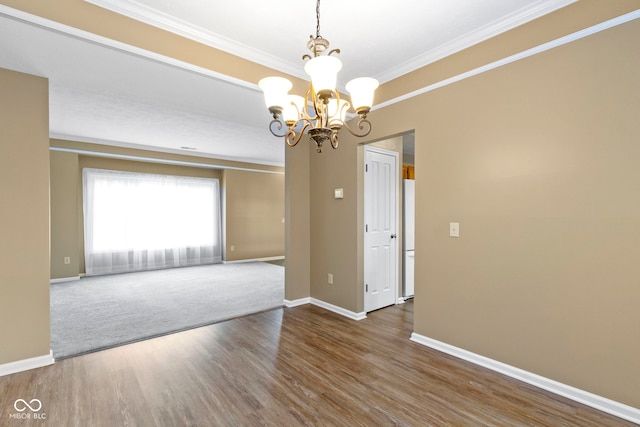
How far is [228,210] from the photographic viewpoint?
307 inches

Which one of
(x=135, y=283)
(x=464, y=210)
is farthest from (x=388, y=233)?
(x=135, y=283)

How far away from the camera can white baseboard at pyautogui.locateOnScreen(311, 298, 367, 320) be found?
12.0 feet

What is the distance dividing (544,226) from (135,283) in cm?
621

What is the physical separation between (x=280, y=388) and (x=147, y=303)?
9.98 feet

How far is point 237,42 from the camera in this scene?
2.64m

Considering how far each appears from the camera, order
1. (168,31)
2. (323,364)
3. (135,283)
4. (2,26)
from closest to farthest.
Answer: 1. (2,26)
2. (168,31)
3. (323,364)
4. (135,283)

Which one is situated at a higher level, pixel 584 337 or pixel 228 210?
pixel 228 210

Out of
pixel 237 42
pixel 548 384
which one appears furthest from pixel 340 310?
pixel 237 42

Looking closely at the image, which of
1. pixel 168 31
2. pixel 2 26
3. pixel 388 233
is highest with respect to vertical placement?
pixel 168 31

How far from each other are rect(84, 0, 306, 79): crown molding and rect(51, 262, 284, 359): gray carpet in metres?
2.92

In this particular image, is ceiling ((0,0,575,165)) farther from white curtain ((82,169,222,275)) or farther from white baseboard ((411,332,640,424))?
white curtain ((82,169,222,275))

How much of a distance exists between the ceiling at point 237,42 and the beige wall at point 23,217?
279mm

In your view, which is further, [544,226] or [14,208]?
[14,208]

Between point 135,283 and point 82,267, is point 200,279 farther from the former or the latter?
point 82,267
